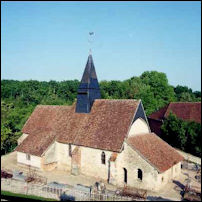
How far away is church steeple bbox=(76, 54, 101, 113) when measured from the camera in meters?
35.2

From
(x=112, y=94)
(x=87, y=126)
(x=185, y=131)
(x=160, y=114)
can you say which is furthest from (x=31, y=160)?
(x=112, y=94)

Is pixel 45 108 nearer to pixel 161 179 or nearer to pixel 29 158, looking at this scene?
pixel 29 158

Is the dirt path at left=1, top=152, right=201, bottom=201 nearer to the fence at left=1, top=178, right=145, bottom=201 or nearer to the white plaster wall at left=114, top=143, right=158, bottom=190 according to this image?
the white plaster wall at left=114, top=143, right=158, bottom=190

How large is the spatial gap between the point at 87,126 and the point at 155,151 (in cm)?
918

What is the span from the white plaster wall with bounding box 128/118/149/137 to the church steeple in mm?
7143

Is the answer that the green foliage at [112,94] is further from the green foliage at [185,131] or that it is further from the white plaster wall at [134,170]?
the green foliage at [185,131]

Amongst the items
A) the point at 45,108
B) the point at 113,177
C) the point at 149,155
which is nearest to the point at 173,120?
the point at 149,155

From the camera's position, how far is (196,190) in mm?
25656

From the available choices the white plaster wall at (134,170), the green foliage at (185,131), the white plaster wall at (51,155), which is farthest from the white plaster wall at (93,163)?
the green foliage at (185,131)

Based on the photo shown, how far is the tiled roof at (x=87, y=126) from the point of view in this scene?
99.3 ft

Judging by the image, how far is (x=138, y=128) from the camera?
3155 centimetres

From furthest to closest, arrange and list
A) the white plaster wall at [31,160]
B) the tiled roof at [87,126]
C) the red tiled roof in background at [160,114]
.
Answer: the red tiled roof in background at [160,114], the white plaster wall at [31,160], the tiled roof at [87,126]

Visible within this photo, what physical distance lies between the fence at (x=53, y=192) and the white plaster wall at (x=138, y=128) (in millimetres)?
8539

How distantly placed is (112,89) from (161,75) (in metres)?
15.1
